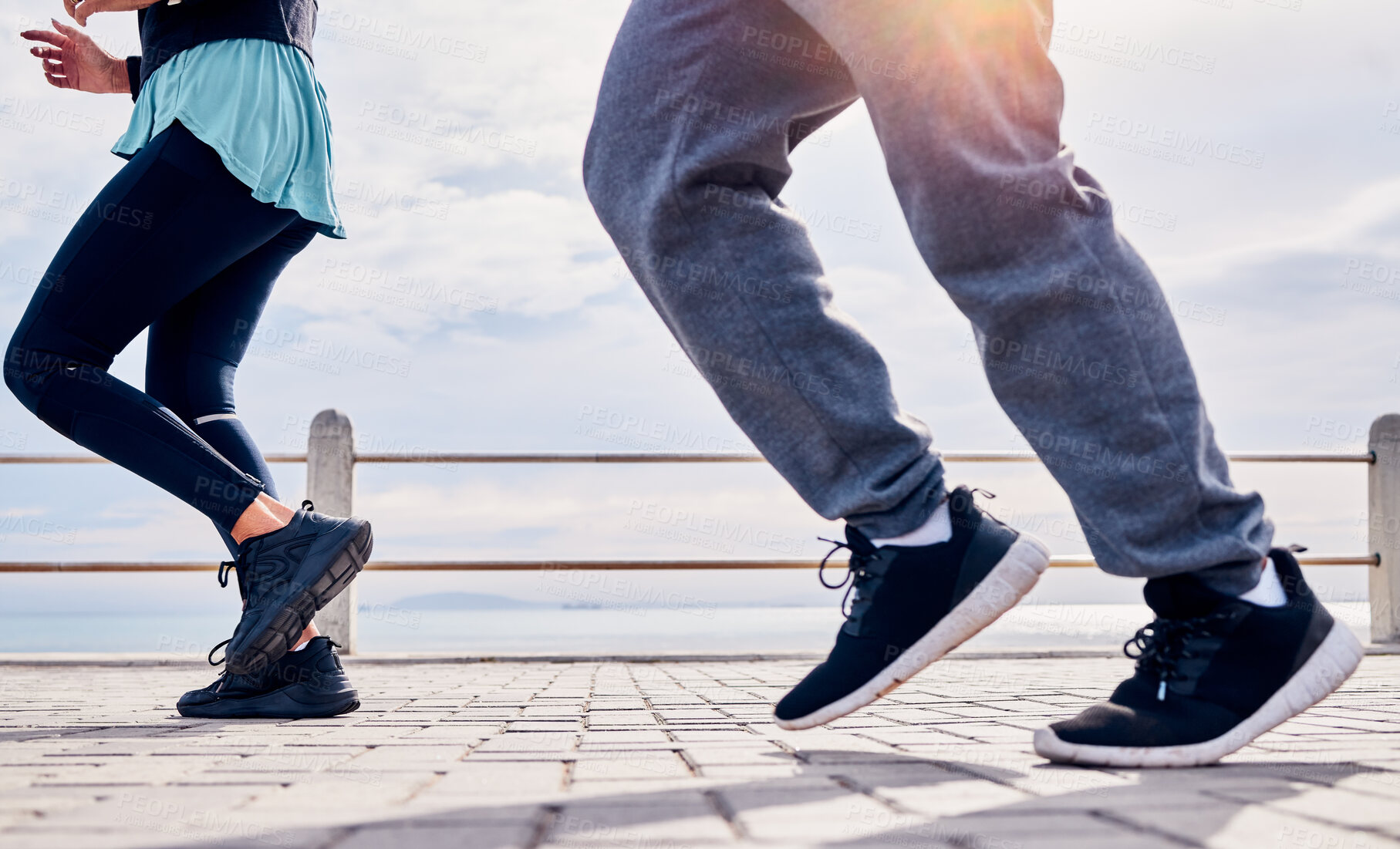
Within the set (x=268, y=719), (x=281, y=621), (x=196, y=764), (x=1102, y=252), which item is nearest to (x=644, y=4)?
(x=1102, y=252)

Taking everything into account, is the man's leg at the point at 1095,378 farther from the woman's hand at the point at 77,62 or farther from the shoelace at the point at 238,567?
the woman's hand at the point at 77,62

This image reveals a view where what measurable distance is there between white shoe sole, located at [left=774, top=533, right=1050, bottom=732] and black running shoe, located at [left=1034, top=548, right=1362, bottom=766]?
15 centimetres

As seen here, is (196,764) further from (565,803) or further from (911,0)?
(911,0)

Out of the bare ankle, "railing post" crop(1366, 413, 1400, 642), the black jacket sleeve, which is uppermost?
the black jacket sleeve

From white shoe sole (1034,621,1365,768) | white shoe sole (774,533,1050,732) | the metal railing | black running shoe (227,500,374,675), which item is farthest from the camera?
the metal railing

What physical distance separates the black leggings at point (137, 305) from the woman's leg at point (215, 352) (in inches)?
A: 5.2

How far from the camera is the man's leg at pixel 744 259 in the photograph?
124cm

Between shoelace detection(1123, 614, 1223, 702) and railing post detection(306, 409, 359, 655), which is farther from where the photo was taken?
railing post detection(306, 409, 359, 655)

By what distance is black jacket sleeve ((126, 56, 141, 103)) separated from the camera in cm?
216

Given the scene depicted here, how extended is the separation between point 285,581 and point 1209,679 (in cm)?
151

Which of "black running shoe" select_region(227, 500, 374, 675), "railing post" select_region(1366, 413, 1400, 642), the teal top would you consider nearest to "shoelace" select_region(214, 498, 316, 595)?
"black running shoe" select_region(227, 500, 374, 675)

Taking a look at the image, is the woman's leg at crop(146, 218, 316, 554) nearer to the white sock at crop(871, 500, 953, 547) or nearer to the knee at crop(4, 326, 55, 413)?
the knee at crop(4, 326, 55, 413)

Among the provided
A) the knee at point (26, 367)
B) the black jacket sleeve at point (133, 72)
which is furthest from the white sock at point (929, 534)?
the black jacket sleeve at point (133, 72)

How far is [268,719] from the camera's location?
184cm
